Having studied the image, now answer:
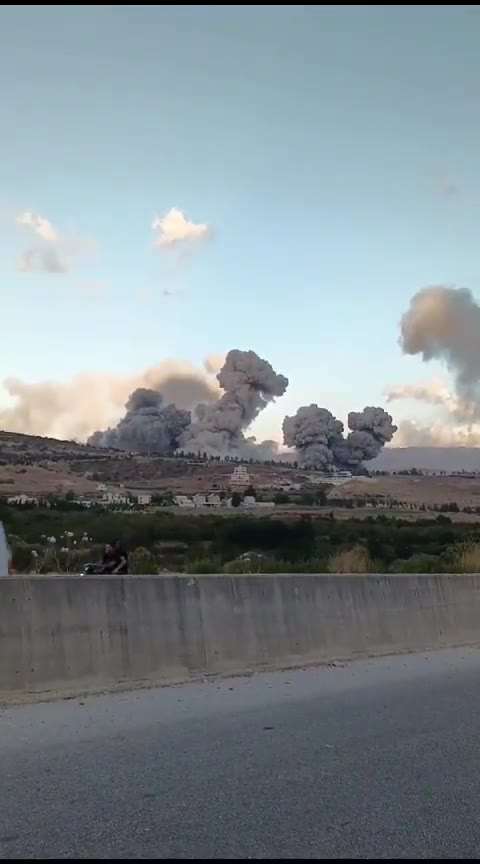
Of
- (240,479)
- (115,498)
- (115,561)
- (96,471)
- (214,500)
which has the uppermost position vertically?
(96,471)

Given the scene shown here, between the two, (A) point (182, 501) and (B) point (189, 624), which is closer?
(B) point (189, 624)

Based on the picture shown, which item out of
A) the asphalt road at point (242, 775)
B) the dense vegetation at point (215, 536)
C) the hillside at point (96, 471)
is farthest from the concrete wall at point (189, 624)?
Result: the hillside at point (96, 471)

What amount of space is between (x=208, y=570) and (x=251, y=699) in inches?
268

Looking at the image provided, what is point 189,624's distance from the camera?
9867 millimetres

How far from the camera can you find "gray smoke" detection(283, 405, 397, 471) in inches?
4729

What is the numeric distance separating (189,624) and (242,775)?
151 inches

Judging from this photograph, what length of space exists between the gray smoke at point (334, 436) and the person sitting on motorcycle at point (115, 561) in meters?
103

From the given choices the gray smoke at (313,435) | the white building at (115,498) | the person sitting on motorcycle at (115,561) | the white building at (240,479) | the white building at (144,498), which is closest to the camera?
the person sitting on motorcycle at (115,561)

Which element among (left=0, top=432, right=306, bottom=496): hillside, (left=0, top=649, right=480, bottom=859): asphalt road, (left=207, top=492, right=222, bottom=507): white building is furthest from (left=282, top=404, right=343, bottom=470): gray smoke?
(left=0, top=649, right=480, bottom=859): asphalt road

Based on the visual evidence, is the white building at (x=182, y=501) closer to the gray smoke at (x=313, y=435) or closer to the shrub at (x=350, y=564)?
the gray smoke at (x=313, y=435)

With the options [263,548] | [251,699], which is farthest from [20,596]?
[263,548]

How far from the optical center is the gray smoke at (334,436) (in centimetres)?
12012

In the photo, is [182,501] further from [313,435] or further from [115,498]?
[313,435]

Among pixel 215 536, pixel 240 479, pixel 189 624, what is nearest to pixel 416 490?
pixel 240 479
